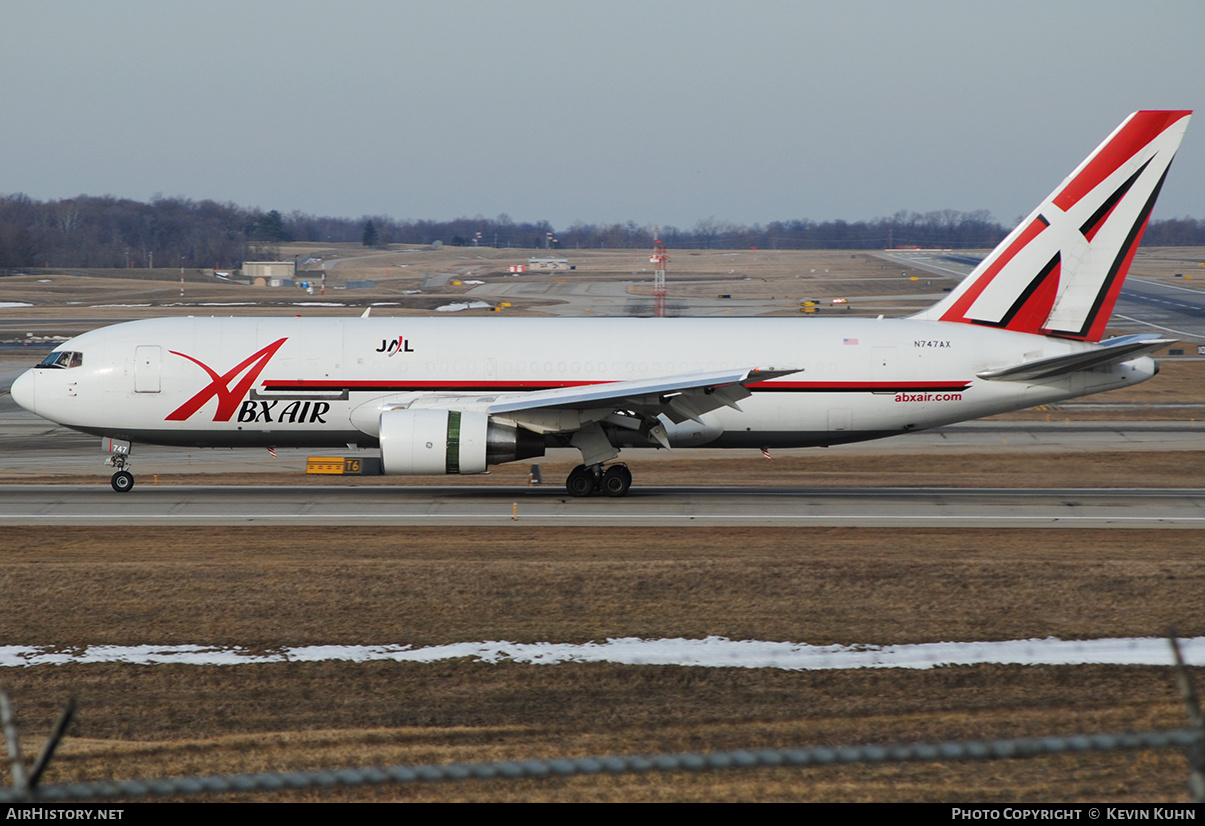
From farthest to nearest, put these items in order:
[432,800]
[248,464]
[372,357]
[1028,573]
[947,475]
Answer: [248,464], [947,475], [372,357], [1028,573], [432,800]

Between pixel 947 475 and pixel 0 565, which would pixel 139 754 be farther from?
pixel 947 475

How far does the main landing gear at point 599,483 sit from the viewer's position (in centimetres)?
2945

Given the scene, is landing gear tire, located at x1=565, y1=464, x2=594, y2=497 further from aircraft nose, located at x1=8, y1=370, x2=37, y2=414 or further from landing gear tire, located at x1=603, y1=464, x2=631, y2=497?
aircraft nose, located at x1=8, y1=370, x2=37, y2=414

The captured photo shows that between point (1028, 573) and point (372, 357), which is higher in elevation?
point (372, 357)

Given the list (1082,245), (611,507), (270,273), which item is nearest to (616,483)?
(611,507)

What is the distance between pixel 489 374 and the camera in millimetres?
29016

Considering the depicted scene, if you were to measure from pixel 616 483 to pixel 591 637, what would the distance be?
12.0m

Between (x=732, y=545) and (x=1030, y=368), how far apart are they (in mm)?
11332

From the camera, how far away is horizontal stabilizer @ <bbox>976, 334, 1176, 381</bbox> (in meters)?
27.8

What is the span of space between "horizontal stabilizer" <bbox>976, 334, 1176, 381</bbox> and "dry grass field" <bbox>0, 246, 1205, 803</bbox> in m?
5.54

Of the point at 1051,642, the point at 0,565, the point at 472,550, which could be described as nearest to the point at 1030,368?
the point at 1051,642

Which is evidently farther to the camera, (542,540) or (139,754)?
(542,540)

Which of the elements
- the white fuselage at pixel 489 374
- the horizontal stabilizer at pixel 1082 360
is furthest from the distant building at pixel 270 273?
the horizontal stabilizer at pixel 1082 360

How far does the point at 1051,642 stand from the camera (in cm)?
1733
